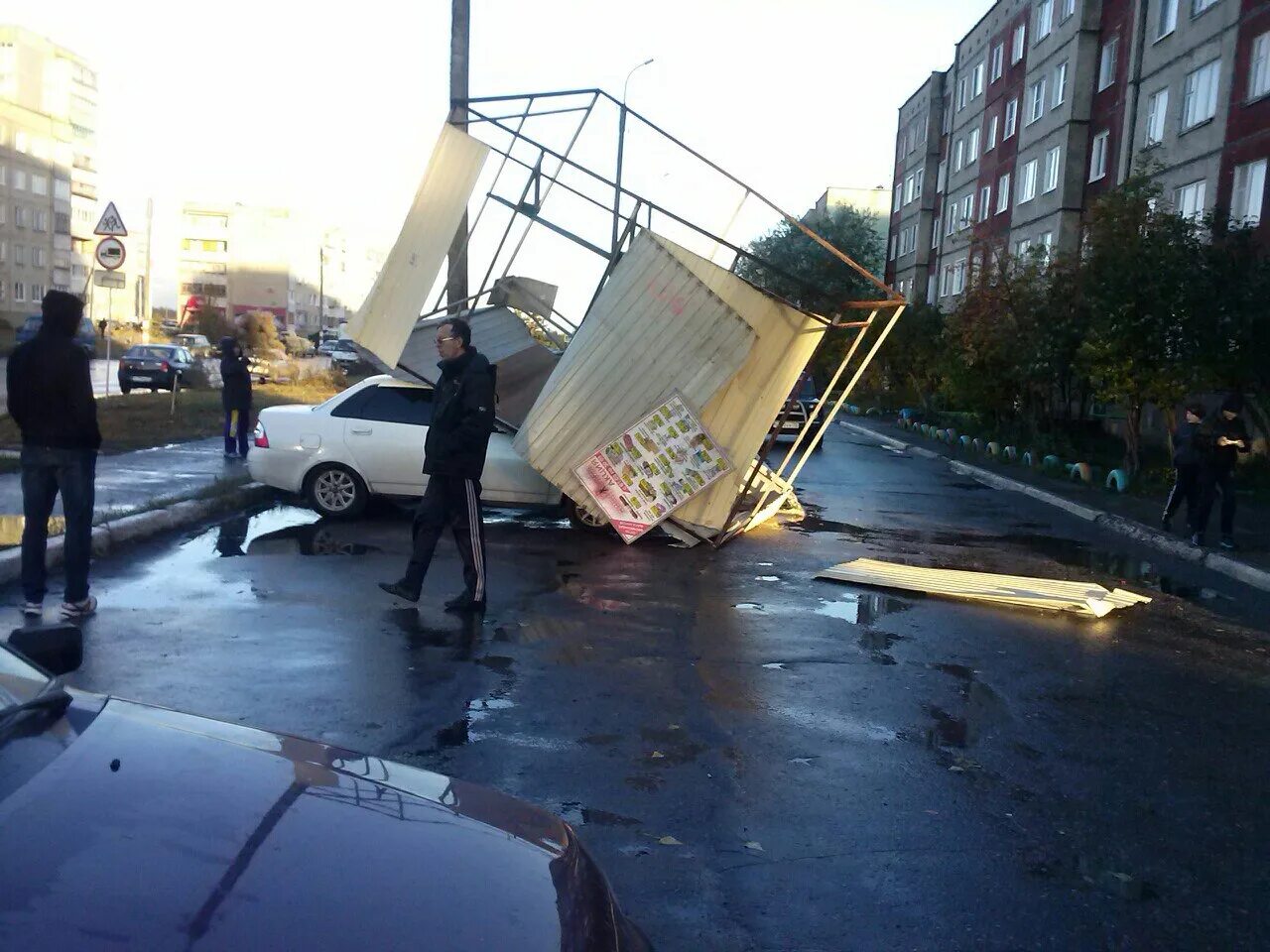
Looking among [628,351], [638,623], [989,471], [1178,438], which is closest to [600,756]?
[638,623]

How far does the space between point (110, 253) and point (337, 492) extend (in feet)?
24.3

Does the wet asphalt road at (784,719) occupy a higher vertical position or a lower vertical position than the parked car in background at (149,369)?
lower

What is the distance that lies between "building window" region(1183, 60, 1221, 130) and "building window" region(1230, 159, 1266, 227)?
80.0 inches

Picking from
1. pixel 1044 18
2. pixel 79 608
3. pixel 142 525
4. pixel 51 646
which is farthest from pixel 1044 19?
pixel 51 646

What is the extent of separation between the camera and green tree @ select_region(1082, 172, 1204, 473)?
674 inches

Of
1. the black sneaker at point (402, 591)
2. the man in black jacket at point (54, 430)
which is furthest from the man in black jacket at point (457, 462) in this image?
the man in black jacket at point (54, 430)

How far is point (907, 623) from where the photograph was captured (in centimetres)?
834

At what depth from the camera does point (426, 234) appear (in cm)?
1192

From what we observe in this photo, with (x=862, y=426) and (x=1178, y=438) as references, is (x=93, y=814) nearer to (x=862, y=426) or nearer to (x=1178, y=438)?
(x=1178, y=438)

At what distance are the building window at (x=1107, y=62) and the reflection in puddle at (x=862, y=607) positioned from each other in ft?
93.7

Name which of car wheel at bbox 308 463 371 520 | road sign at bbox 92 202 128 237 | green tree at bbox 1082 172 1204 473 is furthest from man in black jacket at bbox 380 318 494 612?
green tree at bbox 1082 172 1204 473

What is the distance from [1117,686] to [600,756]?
3.49 metres

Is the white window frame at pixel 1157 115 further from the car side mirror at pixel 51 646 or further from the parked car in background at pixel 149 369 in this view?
the car side mirror at pixel 51 646

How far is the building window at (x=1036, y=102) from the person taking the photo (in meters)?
37.7
